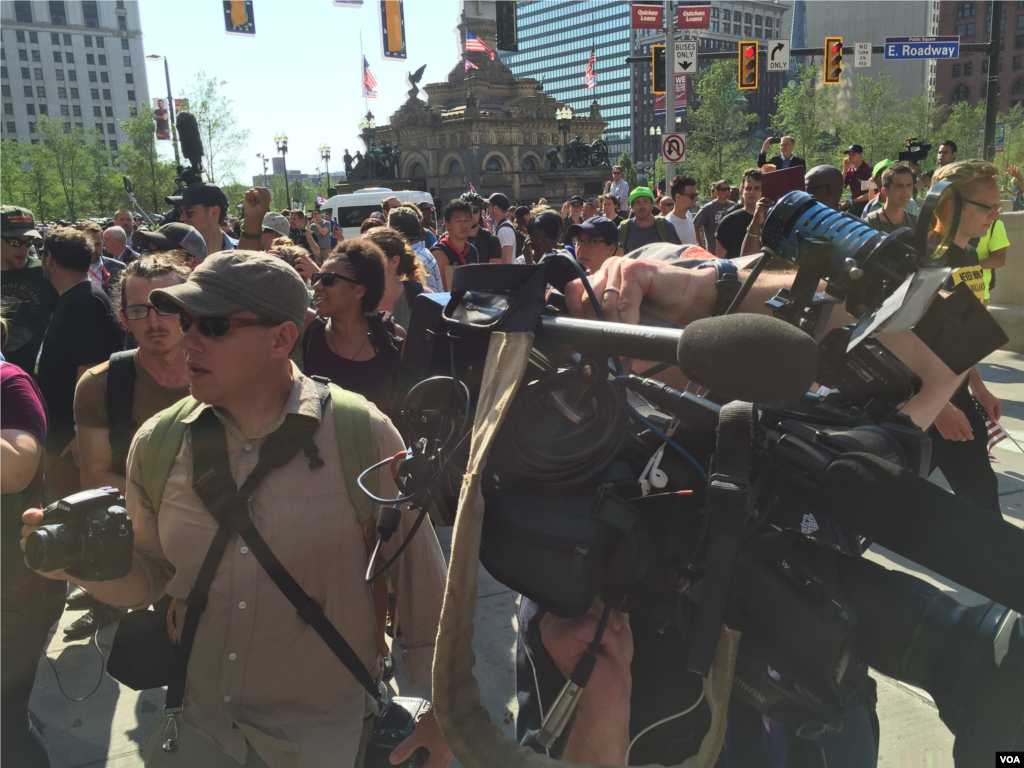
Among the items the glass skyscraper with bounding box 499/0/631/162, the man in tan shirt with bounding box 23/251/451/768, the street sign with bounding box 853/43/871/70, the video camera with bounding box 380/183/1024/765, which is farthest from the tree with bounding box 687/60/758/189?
the glass skyscraper with bounding box 499/0/631/162

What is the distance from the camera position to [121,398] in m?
3.20

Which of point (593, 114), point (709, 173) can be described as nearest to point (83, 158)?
point (593, 114)

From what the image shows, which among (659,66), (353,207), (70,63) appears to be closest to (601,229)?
(659,66)

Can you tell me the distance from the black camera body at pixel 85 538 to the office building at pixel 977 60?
9984cm

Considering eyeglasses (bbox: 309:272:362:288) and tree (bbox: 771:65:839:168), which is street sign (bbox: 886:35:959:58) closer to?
tree (bbox: 771:65:839:168)

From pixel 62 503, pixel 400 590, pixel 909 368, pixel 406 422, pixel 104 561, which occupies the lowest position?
pixel 400 590

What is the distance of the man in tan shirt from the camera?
1.99 m

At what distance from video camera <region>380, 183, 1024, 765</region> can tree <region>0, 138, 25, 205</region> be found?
2394 inches

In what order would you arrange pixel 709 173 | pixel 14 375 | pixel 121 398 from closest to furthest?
1. pixel 14 375
2. pixel 121 398
3. pixel 709 173

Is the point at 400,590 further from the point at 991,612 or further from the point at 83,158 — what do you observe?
the point at 83,158

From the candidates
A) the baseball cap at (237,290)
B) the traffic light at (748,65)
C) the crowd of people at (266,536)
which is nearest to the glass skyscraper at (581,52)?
the traffic light at (748,65)

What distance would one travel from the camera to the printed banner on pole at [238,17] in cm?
2603

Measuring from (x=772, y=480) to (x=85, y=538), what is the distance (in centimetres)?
142

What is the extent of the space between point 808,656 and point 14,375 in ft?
8.17
